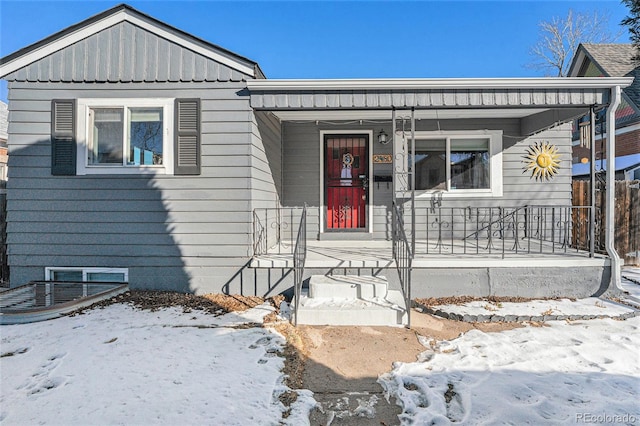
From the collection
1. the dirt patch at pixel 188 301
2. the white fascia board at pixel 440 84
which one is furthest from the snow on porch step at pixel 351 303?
the white fascia board at pixel 440 84

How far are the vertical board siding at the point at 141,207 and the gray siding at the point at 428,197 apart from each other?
186 centimetres

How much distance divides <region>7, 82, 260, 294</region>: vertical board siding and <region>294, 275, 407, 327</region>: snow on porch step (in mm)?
1179

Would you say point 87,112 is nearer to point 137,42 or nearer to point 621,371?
point 137,42

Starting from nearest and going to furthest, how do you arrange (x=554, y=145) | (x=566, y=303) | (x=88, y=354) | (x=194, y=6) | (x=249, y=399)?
(x=249, y=399), (x=88, y=354), (x=566, y=303), (x=554, y=145), (x=194, y=6)

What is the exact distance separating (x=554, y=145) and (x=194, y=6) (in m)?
8.11

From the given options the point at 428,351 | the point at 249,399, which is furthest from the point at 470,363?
the point at 249,399

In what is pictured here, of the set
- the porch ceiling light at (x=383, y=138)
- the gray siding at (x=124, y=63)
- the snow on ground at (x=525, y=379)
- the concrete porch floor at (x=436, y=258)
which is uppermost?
the gray siding at (x=124, y=63)

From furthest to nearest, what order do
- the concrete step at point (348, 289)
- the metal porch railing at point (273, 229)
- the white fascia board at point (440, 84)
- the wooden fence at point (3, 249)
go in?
the wooden fence at point (3, 249) < the metal porch railing at point (273, 229) < the white fascia board at point (440, 84) < the concrete step at point (348, 289)

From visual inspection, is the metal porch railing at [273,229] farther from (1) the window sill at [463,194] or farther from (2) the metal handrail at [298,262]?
(1) the window sill at [463,194]

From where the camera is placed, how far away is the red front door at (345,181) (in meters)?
6.59

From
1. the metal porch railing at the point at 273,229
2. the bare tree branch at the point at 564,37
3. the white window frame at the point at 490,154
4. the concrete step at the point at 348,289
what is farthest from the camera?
the bare tree branch at the point at 564,37

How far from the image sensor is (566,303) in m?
4.40

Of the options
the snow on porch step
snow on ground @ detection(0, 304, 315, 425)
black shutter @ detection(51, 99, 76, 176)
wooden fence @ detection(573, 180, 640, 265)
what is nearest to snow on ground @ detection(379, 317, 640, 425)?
the snow on porch step

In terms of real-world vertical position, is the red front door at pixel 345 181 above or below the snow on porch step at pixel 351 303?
above
